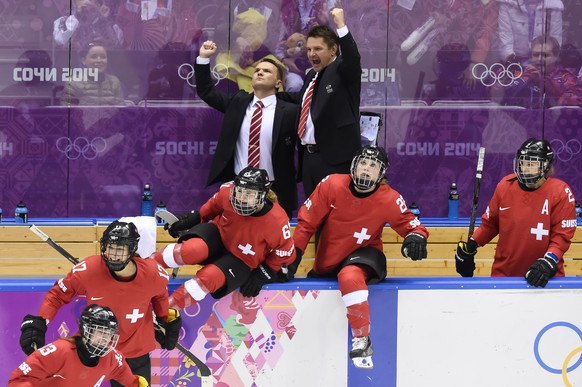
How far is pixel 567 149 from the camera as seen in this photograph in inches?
297

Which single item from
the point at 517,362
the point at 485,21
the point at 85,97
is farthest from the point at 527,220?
the point at 85,97

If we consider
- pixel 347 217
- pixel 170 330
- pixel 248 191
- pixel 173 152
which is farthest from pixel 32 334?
pixel 173 152

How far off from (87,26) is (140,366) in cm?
331

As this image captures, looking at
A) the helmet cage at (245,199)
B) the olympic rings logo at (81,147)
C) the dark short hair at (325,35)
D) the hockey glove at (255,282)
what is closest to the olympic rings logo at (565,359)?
the hockey glove at (255,282)

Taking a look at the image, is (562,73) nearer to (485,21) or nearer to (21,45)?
(485,21)

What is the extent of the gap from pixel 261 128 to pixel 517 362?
2.31 m

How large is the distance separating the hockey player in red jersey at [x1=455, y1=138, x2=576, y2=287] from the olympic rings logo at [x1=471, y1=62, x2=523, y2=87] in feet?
7.07

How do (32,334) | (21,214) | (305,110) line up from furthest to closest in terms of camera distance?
(21,214) < (305,110) < (32,334)

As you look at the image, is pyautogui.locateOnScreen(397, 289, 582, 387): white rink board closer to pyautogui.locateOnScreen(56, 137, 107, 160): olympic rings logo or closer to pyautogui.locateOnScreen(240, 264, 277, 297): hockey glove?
pyautogui.locateOnScreen(240, 264, 277, 297): hockey glove

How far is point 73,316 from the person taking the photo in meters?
4.61

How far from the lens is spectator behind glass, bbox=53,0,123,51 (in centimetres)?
710

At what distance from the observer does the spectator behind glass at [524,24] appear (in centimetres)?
739

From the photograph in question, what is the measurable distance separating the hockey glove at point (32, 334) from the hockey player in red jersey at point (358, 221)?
1249mm

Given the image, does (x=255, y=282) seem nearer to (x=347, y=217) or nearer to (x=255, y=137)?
(x=347, y=217)
